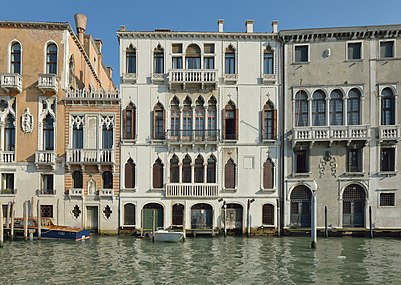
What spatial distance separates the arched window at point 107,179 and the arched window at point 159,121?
3.24 metres

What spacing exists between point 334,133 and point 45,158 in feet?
50.4

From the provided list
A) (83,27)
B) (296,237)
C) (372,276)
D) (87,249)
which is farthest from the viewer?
(83,27)

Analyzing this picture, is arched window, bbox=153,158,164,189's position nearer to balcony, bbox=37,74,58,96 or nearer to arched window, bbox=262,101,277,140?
arched window, bbox=262,101,277,140

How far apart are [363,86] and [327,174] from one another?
507cm

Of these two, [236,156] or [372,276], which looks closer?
[372,276]

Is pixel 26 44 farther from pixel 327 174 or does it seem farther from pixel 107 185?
pixel 327 174

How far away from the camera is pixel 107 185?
74.1 feet

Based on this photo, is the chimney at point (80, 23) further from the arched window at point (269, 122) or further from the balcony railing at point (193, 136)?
the arched window at point (269, 122)

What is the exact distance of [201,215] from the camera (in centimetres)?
2233

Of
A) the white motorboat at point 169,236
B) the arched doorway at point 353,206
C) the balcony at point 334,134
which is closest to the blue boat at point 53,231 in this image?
the white motorboat at point 169,236

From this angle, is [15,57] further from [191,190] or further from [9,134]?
[191,190]

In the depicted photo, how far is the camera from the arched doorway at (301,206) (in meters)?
22.2

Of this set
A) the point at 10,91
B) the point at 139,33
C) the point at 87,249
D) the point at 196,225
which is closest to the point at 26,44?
the point at 10,91

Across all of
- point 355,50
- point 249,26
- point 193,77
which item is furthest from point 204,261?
point 355,50
